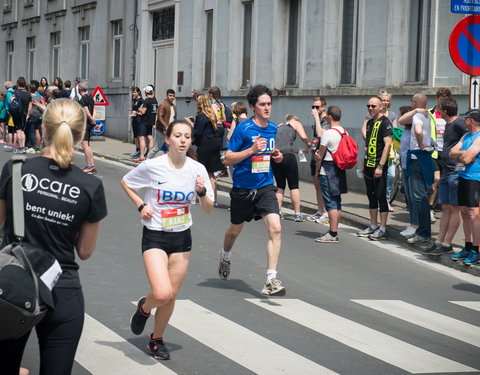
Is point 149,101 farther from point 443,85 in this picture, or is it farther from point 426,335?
point 426,335

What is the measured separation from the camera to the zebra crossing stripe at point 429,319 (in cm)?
820

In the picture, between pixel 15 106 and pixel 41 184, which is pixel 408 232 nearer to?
pixel 41 184

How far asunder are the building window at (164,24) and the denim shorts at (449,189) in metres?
18.9

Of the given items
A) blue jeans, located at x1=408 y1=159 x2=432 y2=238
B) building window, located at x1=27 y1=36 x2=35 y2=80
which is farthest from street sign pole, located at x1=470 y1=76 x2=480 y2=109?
building window, located at x1=27 y1=36 x2=35 y2=80

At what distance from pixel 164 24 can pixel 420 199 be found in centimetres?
1901

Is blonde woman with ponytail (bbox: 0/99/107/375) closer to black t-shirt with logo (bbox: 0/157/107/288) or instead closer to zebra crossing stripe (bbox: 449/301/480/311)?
black t-shirt with logo (bbox: 0/157/107/288)

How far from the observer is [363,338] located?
25.5 feet

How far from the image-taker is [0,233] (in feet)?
15.8

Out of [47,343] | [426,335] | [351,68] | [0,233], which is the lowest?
[426,335]

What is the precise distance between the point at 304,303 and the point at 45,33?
1365 inches

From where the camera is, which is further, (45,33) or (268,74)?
(45,33)

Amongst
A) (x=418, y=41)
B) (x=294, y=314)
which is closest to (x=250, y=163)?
(x=294, y=314)

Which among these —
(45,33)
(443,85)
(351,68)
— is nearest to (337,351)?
(443,85)

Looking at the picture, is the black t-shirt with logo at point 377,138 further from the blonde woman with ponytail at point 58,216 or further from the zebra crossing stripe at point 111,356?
the blonde woman with ponytail at point 58,216
